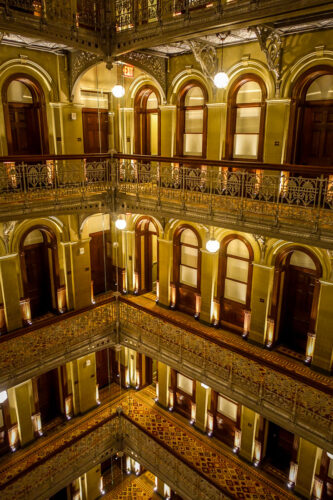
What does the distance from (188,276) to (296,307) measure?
3092 mm

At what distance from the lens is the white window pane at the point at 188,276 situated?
10.8m

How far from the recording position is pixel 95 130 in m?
11.6

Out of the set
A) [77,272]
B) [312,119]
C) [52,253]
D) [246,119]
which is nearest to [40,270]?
[52,253]

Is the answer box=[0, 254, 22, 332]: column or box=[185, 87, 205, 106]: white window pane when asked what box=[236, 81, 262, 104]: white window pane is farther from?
box=[0, 254, 22, 332]: column

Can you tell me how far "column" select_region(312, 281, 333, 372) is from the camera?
26.5 ft

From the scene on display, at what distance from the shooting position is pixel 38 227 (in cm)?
1020

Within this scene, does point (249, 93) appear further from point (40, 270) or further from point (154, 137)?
point (40, 270)

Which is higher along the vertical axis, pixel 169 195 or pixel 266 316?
pixel 169 195

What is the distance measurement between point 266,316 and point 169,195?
365 centimetres

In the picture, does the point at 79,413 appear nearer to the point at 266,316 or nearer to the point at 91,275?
the point at 91,275

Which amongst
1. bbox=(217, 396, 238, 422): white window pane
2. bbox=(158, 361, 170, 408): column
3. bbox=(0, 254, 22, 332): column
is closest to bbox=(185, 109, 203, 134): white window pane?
bbox=(0, 254, 22, 332): column

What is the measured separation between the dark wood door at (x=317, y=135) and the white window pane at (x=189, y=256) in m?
3.76

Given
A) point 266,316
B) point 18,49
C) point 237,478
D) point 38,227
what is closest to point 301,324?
point 266,316

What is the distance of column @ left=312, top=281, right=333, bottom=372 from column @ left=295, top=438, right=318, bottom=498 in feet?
5.97
